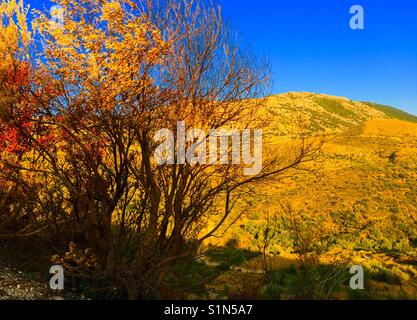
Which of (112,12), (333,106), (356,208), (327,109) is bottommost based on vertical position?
(356,208)

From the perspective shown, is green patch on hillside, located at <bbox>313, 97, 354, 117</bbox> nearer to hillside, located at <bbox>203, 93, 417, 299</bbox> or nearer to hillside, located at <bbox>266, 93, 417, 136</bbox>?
hillside, located at <bbox>266, 93, 417, 136</bbox>

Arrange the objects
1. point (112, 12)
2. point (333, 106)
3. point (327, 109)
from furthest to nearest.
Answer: point (333, 106) → point (327, 109) → point (112, 12)

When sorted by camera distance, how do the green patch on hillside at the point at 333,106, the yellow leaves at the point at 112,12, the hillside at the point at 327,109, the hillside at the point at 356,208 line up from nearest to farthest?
1. the yellow leaves at the point at 112,12
2. the hillside at the point at 356,208
3. the hillside at the point at 327,109
4. the green patch on hillside at the point at 333,106

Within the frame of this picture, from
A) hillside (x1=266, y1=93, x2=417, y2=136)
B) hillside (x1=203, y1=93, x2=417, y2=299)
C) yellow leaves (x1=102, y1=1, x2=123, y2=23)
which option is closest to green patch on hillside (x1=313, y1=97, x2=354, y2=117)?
hillside (x1=266, y1=93, x2=417, y2=136)

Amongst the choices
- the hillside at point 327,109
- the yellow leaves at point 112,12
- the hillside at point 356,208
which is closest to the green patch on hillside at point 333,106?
the hillside at point 327,109

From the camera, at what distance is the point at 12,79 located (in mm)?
8398

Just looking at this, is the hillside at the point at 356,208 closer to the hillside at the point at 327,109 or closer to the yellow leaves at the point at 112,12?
the yellow leaves at the point at 112,12

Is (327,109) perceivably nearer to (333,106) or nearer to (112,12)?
(333,106)

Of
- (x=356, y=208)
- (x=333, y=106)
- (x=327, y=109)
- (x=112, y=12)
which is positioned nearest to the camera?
(x=112, y=12)

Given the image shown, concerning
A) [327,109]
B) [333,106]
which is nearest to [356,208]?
[327,109]

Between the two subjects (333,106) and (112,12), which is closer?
(112,12)

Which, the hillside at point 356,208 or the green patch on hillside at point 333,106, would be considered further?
the green patch on hillside at point 333,106
